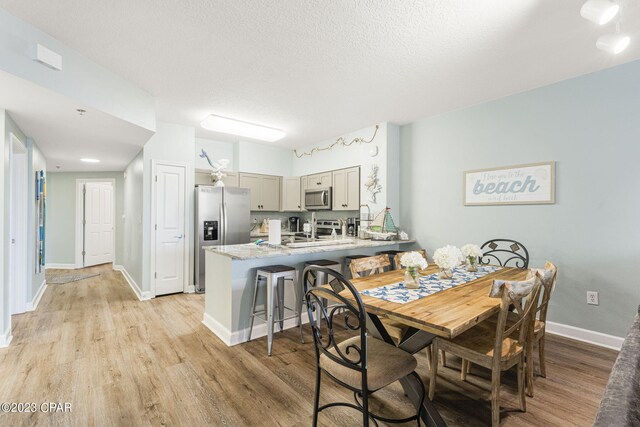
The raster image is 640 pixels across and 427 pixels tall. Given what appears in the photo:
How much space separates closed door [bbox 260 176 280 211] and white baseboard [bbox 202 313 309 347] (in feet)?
9.50

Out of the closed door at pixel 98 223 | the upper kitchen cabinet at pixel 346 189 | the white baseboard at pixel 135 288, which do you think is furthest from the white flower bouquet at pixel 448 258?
the closed door at pixel 98 223

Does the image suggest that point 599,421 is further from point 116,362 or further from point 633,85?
point 633,85

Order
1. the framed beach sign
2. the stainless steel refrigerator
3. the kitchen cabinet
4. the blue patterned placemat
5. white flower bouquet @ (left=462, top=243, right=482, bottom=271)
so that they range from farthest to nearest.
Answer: the kitchen cabinet, the stainless steel refrigerator, the framed beach sign, white flower bouquet @ (left=462, top=243, right=482, bottom=271), the blue patterned placemat

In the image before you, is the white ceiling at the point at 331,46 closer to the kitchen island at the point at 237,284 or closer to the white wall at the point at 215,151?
the white wall at the point at 215,151

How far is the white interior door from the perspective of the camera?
14.5 feet

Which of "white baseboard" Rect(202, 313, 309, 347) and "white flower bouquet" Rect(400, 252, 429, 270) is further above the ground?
"white flower bouquet" Rect(400, 252, 429, 270)

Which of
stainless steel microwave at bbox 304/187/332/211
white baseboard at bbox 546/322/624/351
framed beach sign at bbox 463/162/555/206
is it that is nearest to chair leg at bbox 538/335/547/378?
white baseboard at bbox 546/322/624/351

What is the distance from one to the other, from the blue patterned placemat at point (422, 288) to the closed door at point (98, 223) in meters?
7.55

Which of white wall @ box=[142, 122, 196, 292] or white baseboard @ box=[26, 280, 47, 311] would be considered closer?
white baseboard @ box=[26, 280, 47, 311]

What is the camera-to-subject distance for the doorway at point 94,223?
6.69 m

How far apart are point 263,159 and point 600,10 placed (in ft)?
16.4

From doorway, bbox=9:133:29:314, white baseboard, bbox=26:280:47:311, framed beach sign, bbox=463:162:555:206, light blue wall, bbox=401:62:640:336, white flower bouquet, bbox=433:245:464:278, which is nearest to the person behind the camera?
white flower bouquet, bbox=433:245:464:278

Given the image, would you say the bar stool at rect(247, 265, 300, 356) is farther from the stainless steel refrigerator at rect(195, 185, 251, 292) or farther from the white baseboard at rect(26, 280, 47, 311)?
the white baseboard at rect(26, 280, 47, 311)

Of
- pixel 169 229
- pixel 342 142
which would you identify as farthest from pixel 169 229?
pixel 342 142
